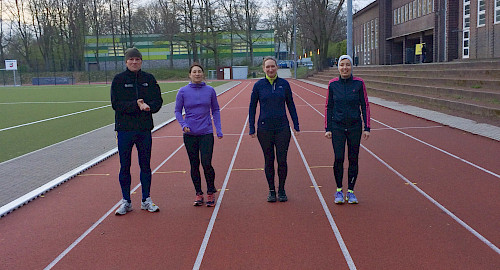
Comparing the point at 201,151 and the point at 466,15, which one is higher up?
the point at 466,15

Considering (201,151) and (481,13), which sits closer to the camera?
(201,151)

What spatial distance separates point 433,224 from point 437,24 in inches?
1215

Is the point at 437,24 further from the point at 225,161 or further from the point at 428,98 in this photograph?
the point at 225,161

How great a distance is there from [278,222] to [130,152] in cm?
198

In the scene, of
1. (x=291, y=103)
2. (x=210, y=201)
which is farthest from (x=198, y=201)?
(x=291, y=103)

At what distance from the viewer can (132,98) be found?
589 centimetres

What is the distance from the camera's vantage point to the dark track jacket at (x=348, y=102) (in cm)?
609

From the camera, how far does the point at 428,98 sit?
1847cm

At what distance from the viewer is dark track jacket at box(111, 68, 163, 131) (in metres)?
5.86

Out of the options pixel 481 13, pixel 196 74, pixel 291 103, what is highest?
pixel 481 13

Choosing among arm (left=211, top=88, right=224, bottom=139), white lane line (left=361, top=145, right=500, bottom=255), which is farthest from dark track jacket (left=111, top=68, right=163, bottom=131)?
white lane line (left=361, top=145, right=500, bottom=255)

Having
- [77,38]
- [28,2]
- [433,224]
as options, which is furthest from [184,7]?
[433,224]

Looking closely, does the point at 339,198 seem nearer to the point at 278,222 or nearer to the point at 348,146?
the point at 348,146

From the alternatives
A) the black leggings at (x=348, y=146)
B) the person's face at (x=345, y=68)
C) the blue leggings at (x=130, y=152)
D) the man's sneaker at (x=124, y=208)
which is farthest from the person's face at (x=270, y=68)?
the man's sneaker at (x=124, y=208)
